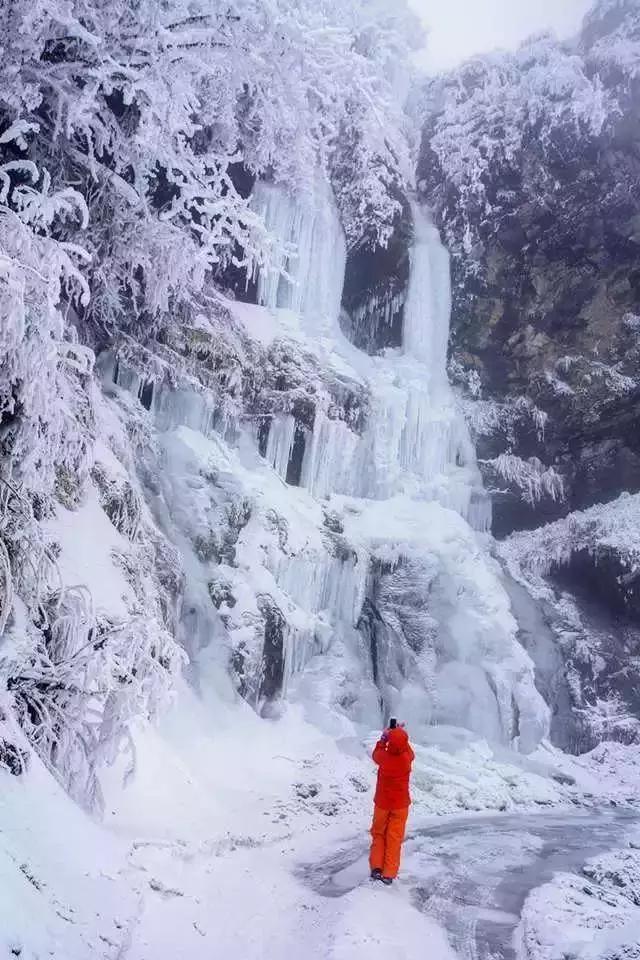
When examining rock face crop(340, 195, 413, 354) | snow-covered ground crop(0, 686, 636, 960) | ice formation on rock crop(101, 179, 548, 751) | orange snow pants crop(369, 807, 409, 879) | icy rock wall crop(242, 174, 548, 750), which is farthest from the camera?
rock face crop(340, 195, 413, 354)

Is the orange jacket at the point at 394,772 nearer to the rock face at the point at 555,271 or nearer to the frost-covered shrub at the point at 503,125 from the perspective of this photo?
the rock face at the point at 555,271

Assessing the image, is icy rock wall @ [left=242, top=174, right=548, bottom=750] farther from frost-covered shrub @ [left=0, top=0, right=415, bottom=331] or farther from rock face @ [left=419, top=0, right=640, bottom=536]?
frost-covered shrub @ [left=0, top=0, right=415, bottom=331]

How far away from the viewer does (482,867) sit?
7000mm

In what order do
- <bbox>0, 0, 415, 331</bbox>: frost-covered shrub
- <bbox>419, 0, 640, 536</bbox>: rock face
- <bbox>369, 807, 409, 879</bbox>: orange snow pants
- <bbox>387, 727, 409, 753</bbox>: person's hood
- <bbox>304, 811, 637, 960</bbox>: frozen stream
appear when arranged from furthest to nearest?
<bbox>419, 0, 640, 536</bbox>: rock face
<bbox>387, 727, 409, 753</bbox>: person's hood
<bbox>369, 807, 409, 879</bbox>: orange snow pants
<bbox>304, 811, 637, 960</bbox>: frozen stream
<bbox>0, 0, 415, 331</bbox>: frost-covered shrub

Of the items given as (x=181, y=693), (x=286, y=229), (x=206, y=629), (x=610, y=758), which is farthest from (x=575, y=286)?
(x=181, y=693)

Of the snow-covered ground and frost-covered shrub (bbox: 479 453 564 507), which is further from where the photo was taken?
frost-covered shrub (bbox: 479 453 564 507)

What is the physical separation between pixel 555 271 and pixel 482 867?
56.8 feet

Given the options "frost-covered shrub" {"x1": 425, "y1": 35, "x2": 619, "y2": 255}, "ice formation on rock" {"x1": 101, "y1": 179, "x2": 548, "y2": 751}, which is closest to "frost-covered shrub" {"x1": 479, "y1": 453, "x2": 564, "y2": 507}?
"ice formation on rock" {"x1": 101, "y1": 179, "x2": 548, "y2": 751}

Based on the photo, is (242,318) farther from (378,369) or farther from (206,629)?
(206,629)

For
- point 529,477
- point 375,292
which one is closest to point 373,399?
point 375,292

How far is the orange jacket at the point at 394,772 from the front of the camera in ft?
19.3

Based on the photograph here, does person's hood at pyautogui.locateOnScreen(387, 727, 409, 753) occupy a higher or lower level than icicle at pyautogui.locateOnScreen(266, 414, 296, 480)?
lower

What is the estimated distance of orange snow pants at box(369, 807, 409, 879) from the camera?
582 cm

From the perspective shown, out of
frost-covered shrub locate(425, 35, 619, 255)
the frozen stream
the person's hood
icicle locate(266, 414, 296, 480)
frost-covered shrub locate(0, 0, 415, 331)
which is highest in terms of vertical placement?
frost-covered shrub locate(425, 35, 619, 255)
